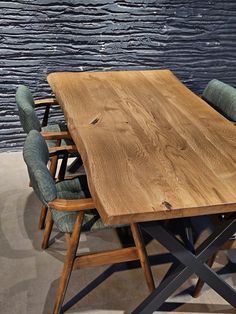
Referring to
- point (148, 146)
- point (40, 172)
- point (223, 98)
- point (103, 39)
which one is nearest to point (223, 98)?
point (223, 98)

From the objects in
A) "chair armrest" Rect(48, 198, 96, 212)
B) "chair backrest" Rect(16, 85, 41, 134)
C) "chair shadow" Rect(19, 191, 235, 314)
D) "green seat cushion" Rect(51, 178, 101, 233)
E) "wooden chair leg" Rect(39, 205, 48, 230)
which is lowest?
"chair shadow" Rect(19, 191, 235, 314)

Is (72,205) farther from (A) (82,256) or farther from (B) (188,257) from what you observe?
(B) (188,257)

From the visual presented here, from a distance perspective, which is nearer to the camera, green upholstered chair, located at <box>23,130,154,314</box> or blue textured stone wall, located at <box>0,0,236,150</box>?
green upholstered chair, located at <box>23,130,154,314</box>

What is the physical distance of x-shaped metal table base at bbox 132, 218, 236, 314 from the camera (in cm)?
149

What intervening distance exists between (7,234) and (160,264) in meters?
0.89

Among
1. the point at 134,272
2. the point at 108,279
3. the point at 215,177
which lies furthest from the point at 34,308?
the point at 215,177

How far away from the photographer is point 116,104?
2160 mm

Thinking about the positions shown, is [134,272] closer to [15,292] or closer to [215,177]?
[15,292]

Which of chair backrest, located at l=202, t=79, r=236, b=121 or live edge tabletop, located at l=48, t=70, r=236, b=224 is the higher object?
live edge tabletop, located at l=48, t=70, r=236, b=224

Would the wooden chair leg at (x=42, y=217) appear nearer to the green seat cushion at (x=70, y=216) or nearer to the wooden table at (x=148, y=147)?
the green seat cushion at (x=70, y=216)

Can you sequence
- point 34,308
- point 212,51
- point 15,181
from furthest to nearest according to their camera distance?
point 212,51 < point 15,181 < point 34,308

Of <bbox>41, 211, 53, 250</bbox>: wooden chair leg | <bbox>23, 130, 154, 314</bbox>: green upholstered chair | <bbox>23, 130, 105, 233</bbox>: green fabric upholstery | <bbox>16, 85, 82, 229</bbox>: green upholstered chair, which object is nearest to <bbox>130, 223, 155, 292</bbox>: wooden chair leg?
<bbox>23, 130, 154, 314</bbox>: green upholstered chair

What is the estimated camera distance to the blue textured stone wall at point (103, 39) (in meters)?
2.82

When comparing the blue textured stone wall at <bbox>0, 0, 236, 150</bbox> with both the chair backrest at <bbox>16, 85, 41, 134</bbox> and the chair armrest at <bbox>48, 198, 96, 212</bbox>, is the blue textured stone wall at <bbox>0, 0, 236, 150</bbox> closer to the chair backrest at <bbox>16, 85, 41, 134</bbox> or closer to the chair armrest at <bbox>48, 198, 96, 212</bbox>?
the chair backrest at <bbox>16, 85, 41, 134</bbox>
